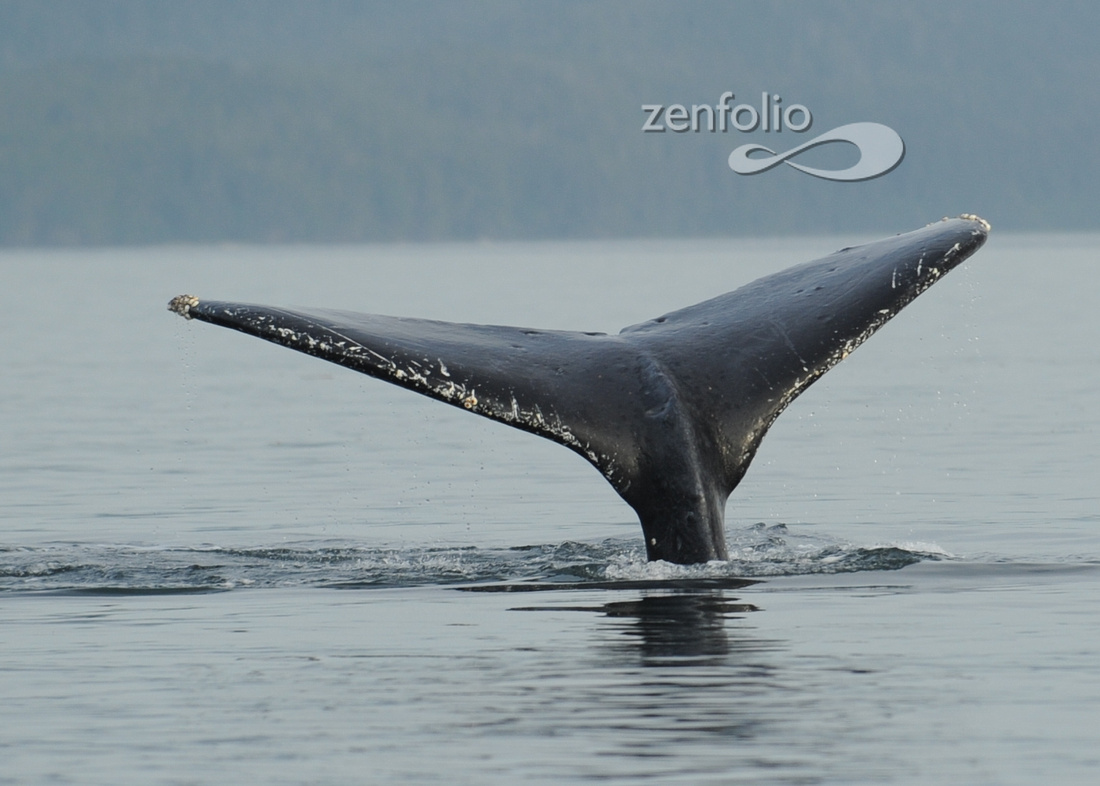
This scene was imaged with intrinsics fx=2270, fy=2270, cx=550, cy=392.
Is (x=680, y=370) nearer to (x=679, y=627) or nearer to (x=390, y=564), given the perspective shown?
(x=679, y=627)

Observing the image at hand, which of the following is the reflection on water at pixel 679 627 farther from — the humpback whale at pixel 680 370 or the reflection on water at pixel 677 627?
the humpback whale at pixel 680 370

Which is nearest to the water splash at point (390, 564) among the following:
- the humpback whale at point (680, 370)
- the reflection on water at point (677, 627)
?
the reflection on water at point (677, 627)

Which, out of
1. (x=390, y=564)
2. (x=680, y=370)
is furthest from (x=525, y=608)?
(x=390, y=564)

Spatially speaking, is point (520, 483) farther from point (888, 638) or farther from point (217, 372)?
point (217, 372)

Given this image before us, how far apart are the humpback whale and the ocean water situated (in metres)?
0.72

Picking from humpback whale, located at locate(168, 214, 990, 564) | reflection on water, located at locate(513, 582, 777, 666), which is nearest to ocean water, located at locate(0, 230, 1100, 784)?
reflection on water, located at locate(513, 582, 777, 666)

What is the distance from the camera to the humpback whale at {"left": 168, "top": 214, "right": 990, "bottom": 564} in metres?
9.58

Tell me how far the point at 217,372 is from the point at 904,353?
12.2 metres

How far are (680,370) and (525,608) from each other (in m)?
1.65

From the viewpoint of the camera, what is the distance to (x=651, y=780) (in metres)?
7.20

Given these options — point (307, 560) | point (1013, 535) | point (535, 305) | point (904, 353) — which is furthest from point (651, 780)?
point (535, 305)

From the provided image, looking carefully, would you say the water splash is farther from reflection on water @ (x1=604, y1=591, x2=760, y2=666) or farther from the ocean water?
reflection on water @ (x1=604, y1=591, x2=760, y2=666)

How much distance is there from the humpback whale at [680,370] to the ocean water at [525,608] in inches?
28.3

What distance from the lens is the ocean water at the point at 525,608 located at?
25.3 ft
